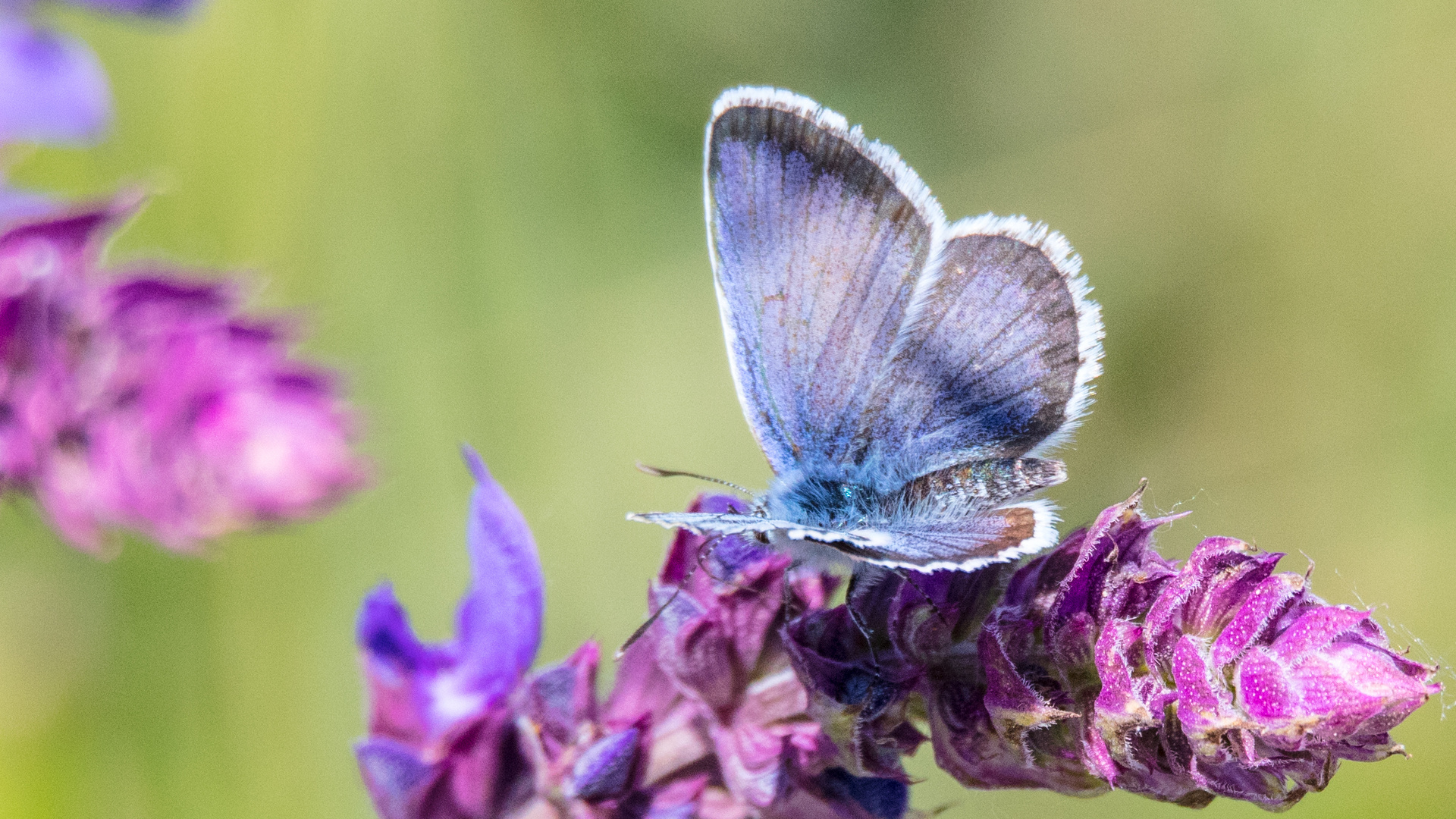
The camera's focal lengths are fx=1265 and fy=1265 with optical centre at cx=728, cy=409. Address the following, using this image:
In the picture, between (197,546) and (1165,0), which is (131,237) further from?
(1165,0)

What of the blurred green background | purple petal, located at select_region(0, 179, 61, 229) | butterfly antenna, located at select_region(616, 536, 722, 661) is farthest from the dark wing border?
the blurred green background

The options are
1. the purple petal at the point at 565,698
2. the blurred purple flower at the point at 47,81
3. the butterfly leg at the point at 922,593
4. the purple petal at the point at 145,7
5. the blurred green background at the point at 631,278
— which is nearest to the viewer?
the butterfly leg at the point at 922,593

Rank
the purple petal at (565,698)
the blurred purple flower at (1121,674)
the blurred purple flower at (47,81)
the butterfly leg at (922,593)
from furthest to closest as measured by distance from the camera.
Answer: the blurred purple flower at (47,81), the purple petal at (565,698), the butterfly leg at (922,593), the blurred purple flower at (1121,674)

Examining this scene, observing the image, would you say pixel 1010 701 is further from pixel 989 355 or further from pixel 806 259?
pixel 806 259

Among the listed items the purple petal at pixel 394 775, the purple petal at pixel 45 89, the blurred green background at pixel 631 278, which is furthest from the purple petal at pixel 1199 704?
the blurred green background at pixel 631 278

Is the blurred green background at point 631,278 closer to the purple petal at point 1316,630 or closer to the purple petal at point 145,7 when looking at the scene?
the purple petal at point 145,7

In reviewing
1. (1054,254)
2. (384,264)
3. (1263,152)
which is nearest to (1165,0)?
(1263,152)

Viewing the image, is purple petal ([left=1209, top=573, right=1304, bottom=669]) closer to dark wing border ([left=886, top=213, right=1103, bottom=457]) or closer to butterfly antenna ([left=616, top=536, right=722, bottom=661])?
dark wing border ([left=886, top=213, right=1103, bottom=457])
